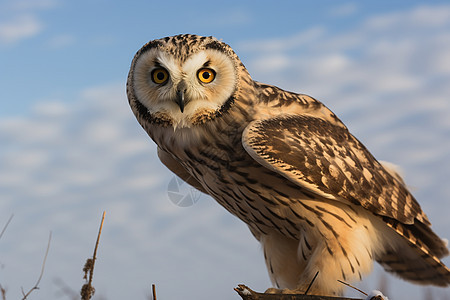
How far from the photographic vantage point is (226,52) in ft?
12.7

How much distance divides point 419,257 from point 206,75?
259cm

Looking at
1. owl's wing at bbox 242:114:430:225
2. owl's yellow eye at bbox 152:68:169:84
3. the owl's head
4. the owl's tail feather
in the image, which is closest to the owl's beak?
the owl's head

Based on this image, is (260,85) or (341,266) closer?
(341,266)

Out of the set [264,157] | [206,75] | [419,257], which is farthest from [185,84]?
[419,257]

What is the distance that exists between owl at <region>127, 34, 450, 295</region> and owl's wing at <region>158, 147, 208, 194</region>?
25.0 inches

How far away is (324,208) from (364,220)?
0.48 m

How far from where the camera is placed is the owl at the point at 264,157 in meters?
3.71

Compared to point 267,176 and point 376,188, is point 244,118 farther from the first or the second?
point 376,188

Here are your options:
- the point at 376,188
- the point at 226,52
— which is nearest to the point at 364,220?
the point at 376,188

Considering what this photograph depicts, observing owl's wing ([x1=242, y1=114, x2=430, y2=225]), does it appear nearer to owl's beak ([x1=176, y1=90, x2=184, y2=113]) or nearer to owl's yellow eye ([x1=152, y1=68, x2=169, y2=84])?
owl's beak ([x1=176, y1=90, x2=184, y2=113])

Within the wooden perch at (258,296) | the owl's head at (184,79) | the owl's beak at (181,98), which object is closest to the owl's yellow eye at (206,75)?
the owl's head at (184,79)

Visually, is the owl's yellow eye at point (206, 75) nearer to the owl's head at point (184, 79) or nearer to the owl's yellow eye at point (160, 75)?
the owl's head at point (184, 79)

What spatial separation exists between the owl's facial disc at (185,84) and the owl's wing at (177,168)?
103 centimetres

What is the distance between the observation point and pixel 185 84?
360 centimetres
